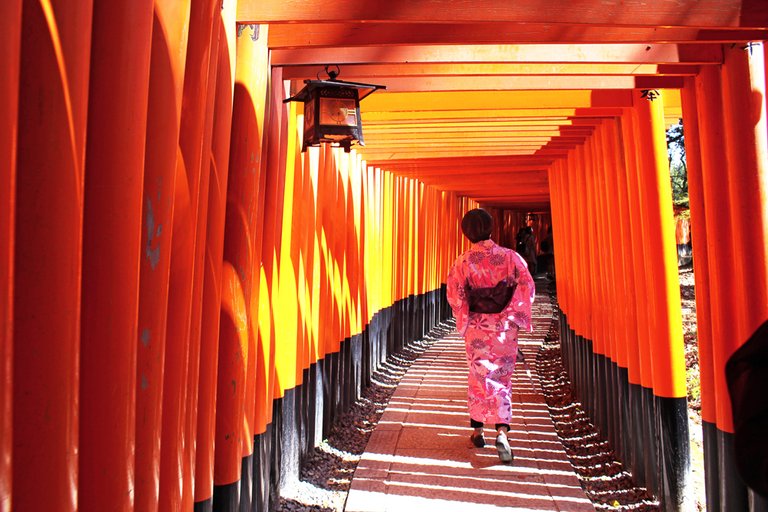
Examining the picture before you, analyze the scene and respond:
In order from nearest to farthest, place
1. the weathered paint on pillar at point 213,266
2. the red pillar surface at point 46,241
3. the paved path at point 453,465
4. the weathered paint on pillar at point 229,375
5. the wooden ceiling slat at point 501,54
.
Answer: the red pillar surface at point 46,241 < the weathered paint on pillar at point 213,266 < the weathered paint on pillar at point 229,375 < the wooden ceiling slat at point 501,54 < the paved path at point 453,465

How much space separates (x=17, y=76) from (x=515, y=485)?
420 centimetres

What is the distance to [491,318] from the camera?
18.0ft

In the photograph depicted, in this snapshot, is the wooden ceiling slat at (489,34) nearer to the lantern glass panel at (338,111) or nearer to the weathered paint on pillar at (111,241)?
the lantern glass panel at (338,111)

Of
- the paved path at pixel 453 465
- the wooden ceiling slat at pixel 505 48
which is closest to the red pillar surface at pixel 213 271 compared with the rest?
the wooden ceiling slat at pixel 505 48

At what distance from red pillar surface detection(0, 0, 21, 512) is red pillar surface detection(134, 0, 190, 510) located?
55 centimetres

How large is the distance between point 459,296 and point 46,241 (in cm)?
434

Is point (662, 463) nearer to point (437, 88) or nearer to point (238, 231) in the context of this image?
point (437, 88)

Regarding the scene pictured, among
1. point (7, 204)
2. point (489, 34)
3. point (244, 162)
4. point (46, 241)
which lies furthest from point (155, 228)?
point (489, 34)

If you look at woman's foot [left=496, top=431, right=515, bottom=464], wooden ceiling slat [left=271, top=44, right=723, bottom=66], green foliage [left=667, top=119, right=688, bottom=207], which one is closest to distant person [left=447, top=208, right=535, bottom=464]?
woman's foot [left=496, top=431, right=515, bottom=464]

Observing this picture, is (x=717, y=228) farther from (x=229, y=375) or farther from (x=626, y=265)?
(x=229, y=375)

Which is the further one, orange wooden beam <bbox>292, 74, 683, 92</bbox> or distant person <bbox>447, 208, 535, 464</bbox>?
distant person <bbox>447, 208, 535, 464</bbox>

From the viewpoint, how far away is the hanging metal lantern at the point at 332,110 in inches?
143

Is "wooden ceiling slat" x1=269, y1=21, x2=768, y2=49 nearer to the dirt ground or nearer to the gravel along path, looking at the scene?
the dirt ground

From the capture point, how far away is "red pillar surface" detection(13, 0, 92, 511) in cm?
144
